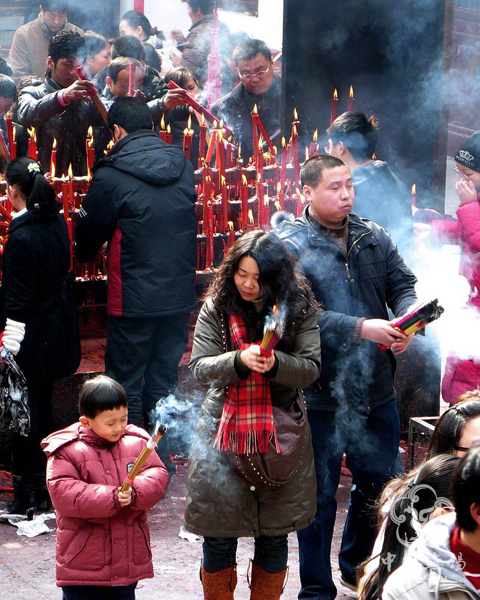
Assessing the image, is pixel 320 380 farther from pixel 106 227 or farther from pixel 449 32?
pixel 449 32

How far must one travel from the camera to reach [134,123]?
4.84 meters

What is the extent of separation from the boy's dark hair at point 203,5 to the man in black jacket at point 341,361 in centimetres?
673

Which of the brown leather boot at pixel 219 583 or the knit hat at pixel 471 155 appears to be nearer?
the brown leather boot at pixel 219 583

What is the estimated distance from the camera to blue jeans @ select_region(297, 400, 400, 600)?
151 inches

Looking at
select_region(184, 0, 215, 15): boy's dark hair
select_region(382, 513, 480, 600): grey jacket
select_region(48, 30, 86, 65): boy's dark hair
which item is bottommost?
select_region(382, 513, 480, 600): grey jacket

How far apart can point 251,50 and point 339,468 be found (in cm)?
414

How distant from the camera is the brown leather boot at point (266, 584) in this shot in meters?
3.54

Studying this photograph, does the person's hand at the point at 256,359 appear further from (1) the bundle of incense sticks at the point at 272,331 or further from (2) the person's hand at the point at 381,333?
(2) the person's hand at the point at 381,333

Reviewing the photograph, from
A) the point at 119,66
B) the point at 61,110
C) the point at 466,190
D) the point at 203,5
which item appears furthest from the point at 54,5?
the point at 466,190

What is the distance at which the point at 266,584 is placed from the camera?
354 centimetres

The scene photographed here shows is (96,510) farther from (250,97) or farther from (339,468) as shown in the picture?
(250,97)

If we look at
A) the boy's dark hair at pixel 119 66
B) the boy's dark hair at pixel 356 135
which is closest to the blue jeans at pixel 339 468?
the boy's dark hair at pixel 356 135

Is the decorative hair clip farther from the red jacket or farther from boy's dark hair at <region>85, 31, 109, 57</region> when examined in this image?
boy's dark hair at <region>85, 31, 109, 57</region>

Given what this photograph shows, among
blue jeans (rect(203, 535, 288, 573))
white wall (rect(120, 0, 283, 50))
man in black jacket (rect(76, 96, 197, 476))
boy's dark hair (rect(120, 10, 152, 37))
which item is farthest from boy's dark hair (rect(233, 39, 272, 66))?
blue jeans (rect(203, 535, 288, 573))
